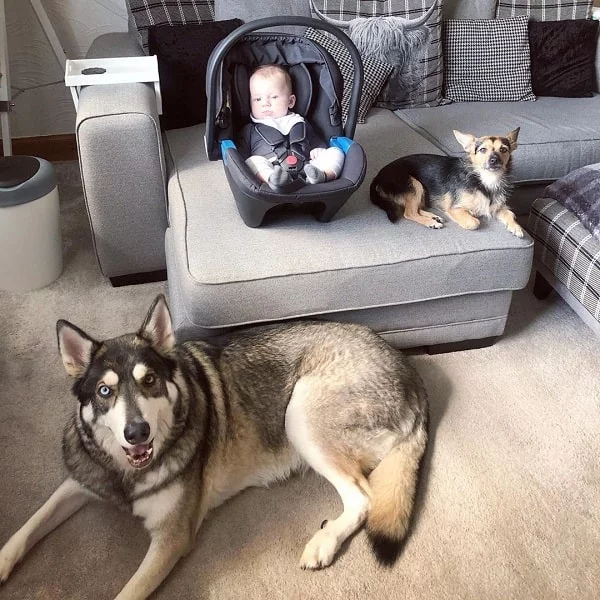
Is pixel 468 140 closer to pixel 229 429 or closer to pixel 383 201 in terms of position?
pixel 383 201

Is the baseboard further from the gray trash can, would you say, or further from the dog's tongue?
the dog's tongue

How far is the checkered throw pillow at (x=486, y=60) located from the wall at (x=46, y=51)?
164 cm

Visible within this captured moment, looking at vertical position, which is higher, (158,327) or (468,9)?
(468,9)

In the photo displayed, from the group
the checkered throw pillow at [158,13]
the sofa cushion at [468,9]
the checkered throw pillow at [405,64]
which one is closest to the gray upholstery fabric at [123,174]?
the checkered throw pillow at [158,13]

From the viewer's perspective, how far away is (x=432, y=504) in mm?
1604

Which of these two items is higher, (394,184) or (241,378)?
(394,184)

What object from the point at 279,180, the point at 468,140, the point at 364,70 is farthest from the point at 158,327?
the point at 364,70

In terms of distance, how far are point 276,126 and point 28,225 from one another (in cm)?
97

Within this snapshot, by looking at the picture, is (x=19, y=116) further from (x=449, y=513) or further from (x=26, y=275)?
(x=449, y=513)

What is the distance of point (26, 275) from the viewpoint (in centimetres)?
225

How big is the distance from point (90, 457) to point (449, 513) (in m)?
0.96

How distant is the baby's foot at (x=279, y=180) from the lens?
167cm

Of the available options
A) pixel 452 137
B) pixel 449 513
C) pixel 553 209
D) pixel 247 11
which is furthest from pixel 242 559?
pixel 247 11

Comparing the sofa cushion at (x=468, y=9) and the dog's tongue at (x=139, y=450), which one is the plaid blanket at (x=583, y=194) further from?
the dog's tongue at (x=139, y=450)
